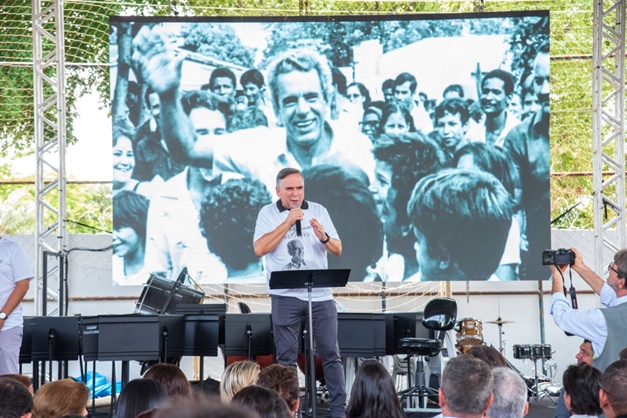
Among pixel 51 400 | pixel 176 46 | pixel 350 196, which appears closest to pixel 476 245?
pixel 350 196

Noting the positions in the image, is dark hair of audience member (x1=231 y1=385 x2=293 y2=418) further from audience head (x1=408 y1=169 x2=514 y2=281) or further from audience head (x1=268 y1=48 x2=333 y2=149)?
audience head (x1=268 y1=48 x2=333 y2=149)

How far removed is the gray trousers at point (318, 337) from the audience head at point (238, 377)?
1.72 meters

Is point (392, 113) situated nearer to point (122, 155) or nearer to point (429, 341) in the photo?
point (122, 155)

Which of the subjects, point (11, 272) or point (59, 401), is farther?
point (11, 272)

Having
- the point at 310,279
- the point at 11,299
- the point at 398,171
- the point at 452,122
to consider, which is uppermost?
the point at 452,122

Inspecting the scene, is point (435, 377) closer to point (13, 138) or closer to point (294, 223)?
point (294, 223)

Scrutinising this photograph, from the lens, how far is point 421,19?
9.23m

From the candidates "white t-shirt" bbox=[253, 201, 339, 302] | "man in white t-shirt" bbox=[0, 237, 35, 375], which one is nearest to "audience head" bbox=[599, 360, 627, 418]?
"white t-shirt" bbox=[253, 201, 339, 302]

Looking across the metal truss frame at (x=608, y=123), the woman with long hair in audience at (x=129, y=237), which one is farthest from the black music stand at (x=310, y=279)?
the metal truss frame at (x=608, y=123)

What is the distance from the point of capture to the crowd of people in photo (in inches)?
116

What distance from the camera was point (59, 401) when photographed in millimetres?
3309

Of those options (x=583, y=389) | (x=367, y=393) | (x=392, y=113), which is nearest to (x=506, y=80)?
(x=392, y=113)

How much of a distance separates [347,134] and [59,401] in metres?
6.29

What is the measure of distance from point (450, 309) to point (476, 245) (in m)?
1.63
